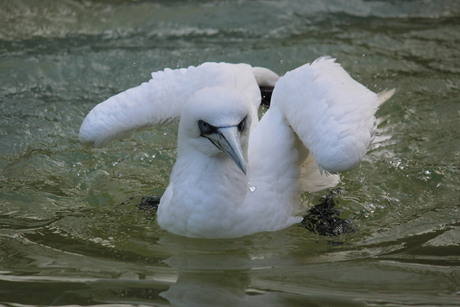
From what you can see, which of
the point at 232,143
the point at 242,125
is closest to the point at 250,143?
the point at 242,125

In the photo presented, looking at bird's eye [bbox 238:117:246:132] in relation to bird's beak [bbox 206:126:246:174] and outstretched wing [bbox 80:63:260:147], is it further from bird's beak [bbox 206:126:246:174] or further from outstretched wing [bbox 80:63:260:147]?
outstretched wing [bbox 80:63:260:147]

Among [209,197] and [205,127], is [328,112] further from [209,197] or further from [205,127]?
[209,197]

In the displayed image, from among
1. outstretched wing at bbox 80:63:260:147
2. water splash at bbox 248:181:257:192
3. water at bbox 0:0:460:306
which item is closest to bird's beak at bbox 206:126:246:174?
water splash at bbox 248:181:257:192

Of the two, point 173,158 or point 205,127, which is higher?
point 205,127

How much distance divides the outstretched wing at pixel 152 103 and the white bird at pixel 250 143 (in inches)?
0.5

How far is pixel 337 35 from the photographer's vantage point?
30.6 feet

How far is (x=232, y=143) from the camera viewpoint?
406 cm

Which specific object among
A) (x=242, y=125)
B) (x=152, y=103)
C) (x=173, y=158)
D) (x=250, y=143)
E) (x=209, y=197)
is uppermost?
(x=152, y=103)

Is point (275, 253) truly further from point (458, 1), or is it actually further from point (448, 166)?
point (458, 1)

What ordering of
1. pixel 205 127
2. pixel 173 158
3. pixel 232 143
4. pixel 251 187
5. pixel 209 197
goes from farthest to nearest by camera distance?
pixel 173 158 < pixel 251 187 < pixel 209 197 < pixel 205 127 < pixel 232 143

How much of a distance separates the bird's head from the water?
71cm

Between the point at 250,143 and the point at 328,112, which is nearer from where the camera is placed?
the point at 328,112

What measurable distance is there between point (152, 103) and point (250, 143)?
3.12ft

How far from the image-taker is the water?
3.82 meters
